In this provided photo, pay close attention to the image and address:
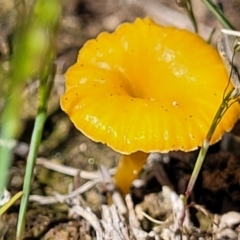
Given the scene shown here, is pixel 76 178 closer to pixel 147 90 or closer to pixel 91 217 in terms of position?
pixel 91 217

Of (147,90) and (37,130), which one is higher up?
(37,130)

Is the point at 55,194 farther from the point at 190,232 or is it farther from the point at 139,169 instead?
the point at 190,232

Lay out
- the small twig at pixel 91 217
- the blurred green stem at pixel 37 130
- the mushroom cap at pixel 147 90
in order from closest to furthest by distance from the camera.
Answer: the blurred green stem at pixel 37 130
the mushroom cap at pixel 147 90
the small twig at pixel 91 217

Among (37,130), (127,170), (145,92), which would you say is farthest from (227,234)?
(37,130)

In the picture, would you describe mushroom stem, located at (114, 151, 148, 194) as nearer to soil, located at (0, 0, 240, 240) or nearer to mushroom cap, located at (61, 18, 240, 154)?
soil, located at (0, 0, 240, 240)

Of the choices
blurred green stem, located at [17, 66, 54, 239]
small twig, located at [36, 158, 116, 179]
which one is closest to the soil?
small twig, located at [36, 158, 116, 179]

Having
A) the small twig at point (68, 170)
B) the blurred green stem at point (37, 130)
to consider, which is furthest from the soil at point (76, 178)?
the blurred green stem at point (37, 130)

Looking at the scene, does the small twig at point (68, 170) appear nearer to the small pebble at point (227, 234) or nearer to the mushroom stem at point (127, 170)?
the mushroom stem at point (127, 170)

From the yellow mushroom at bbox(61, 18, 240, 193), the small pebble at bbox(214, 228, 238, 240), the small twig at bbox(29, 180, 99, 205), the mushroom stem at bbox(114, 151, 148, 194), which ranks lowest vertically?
the small twig at bbox(29, 180, 99, 205)
